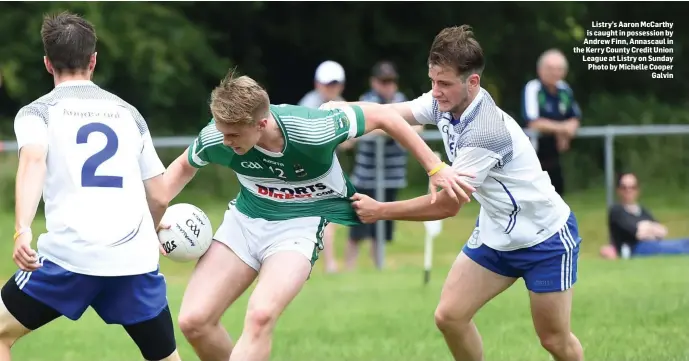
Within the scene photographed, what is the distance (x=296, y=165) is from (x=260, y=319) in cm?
79

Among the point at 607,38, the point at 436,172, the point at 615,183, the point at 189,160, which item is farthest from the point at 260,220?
the point at 615,183

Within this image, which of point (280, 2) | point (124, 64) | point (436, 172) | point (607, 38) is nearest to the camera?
point (436, 172)

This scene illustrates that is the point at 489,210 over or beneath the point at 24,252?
beneath

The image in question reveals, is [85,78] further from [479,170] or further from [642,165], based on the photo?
[642,165]

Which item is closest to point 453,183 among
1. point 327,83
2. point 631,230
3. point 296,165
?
point 296,165

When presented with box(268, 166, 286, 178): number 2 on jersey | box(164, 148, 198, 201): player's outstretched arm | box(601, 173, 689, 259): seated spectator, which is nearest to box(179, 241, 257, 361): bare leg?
box(164, 148, 198, 201): player's outstretched arm

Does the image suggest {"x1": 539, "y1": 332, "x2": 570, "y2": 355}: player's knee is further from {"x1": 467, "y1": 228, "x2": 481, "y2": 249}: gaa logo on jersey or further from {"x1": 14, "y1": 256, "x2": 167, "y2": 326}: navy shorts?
{"x1": 14, "y1": 256, "x2": 167, "y2": 326}: navy shorts

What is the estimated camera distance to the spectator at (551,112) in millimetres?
11469

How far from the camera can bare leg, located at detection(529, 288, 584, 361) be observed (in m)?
5.74

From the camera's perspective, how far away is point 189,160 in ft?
19.1

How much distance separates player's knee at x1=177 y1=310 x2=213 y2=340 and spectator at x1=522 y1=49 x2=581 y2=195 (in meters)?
6.44

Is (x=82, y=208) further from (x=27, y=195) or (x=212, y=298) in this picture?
(x=212, y=298)

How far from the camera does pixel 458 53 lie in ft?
18.2

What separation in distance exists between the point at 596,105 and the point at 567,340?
16.8 metres
